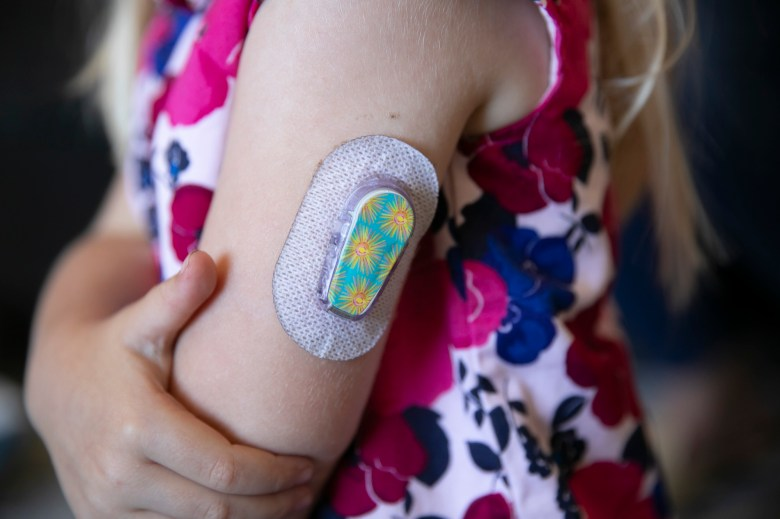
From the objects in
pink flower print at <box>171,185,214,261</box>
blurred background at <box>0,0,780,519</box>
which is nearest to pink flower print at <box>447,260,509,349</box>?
pink flower print at <box>171,185,214,261</box>

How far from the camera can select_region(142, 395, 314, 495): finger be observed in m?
0.56

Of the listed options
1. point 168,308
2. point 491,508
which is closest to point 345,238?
point 168,308

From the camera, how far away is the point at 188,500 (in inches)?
23.0

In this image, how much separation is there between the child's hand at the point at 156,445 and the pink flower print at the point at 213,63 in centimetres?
15

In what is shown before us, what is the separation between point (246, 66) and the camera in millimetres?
570

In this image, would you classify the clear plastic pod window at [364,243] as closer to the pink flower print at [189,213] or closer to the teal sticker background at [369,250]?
the teal sticker background at [369,250]

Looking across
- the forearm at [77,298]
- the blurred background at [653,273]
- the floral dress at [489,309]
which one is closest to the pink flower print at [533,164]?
the floral dress at [489,309]

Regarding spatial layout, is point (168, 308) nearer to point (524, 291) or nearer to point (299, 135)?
point (299, 135)

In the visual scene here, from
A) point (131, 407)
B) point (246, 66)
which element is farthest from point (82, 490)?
point (246, 66)

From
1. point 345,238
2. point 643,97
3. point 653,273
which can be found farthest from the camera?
point 653,273

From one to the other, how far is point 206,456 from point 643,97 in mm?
547

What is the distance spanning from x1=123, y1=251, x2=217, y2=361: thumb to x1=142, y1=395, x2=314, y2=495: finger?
0.05 meters

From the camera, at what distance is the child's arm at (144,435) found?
0.56 meters

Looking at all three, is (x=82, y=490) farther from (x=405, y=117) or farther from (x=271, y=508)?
(x=405, y=117)
